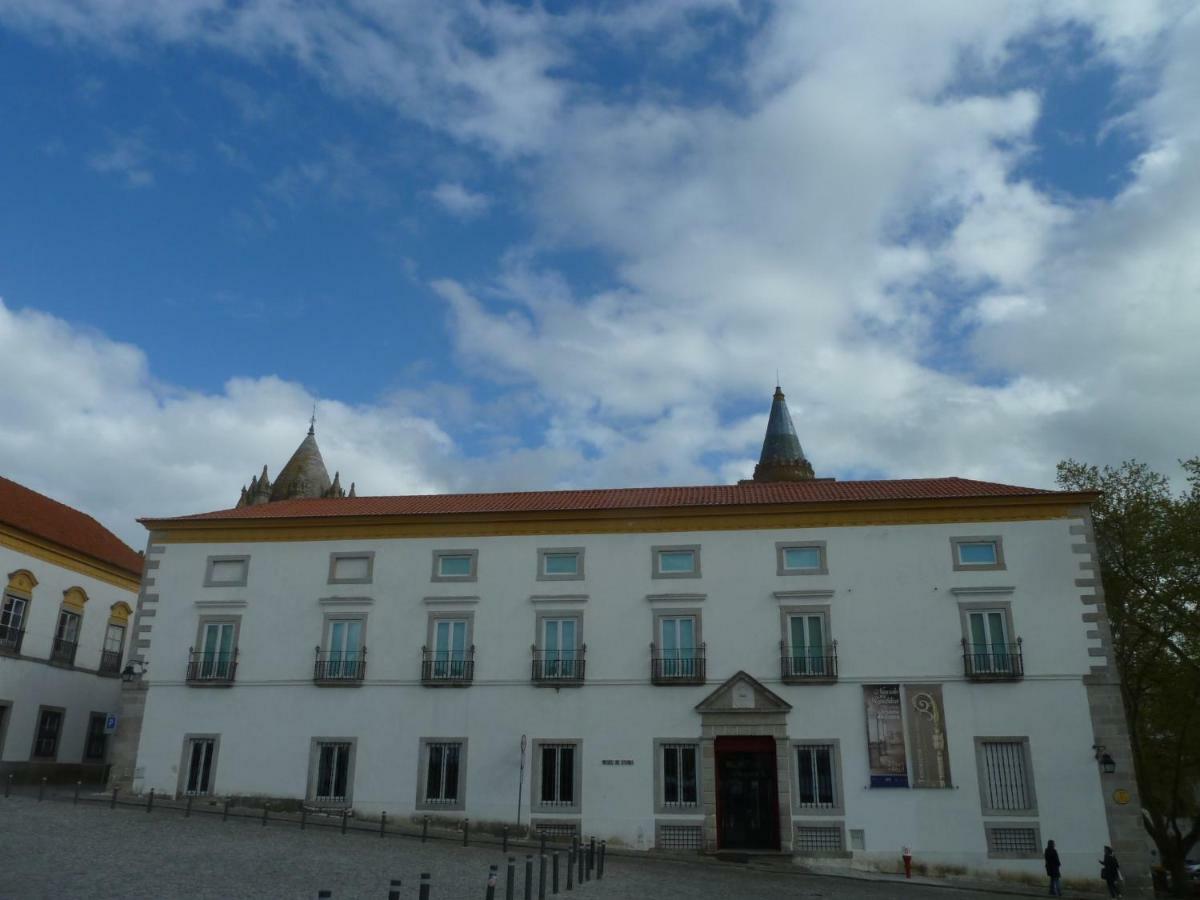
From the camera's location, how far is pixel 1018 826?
26141 mm

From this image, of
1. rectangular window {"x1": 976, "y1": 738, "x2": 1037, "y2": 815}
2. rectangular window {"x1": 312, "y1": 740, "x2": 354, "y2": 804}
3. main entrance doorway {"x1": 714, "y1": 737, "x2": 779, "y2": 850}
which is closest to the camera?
rectangular window {"x1": 976, "y1": 738, "x2": 1037, "y2": 815}

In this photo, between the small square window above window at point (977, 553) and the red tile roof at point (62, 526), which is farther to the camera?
the red tile roof at point (62, 526)

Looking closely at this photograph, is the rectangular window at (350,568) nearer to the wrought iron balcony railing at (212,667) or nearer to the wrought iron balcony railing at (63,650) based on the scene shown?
the wrought iron balcony railing at (212,667)

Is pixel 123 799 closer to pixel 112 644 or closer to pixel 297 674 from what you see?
pixel 297 674

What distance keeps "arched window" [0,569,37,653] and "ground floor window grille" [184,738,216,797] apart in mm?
10324

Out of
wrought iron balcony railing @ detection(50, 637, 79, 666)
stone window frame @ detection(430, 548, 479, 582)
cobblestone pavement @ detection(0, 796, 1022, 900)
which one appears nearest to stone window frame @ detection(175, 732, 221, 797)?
cobblestone pavement @ detection(0, 796, 1022, 900)

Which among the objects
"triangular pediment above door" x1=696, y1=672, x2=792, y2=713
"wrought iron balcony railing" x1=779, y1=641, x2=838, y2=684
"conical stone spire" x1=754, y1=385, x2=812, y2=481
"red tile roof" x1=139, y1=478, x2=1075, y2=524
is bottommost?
"triangular pediment above door" x1=696, y1=672, x2=792, y2=713

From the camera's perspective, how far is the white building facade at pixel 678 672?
26.8 metres

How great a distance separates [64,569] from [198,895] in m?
28.1

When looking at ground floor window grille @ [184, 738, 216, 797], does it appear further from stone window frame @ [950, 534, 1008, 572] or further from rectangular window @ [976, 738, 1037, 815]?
stone window frame @ [950, 534, 1008, 572]

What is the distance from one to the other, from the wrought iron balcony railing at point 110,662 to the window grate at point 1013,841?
34.4m

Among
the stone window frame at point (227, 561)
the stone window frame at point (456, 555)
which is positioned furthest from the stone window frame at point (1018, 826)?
the stone window frame at point (227, 561)

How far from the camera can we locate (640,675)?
28.9 m

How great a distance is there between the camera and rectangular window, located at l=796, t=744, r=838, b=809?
2723cm
